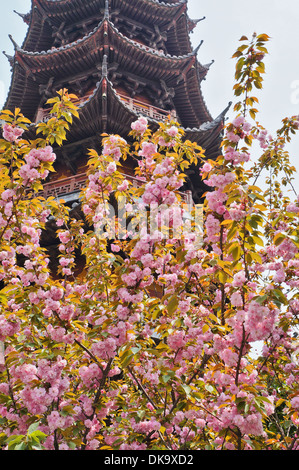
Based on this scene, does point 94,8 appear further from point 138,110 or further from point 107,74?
point 138,110

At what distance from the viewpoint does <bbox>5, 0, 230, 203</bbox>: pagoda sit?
1212 centimetres

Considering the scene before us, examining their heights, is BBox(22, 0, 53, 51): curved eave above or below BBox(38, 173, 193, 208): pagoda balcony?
above

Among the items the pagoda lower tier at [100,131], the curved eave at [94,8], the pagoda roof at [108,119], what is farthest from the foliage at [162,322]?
the curved eave at [94,8]

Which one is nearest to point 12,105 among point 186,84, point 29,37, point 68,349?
point 29,37

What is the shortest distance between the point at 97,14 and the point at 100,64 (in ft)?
12.7

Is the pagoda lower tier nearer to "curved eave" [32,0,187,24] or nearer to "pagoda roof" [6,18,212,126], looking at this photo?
"pagoda roof" [6,18,212,126]

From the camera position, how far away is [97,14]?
637 inches

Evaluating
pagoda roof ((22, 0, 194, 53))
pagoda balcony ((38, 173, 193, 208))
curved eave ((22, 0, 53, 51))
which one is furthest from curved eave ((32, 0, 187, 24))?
pagoda balcony ((38, 173, 193, 208))

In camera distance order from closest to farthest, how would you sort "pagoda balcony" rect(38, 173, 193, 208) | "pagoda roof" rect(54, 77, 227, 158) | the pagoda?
1. "pagoda balcony" rect(38, 173, 193, 208)
2. "pagoda roof" rect(54, 77, 227, 158)
3. the pagoda

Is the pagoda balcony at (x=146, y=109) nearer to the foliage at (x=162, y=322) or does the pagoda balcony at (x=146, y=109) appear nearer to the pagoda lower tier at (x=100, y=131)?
the pagoda lower tier at (x=100, y=131)

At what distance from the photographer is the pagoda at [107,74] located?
477 inches

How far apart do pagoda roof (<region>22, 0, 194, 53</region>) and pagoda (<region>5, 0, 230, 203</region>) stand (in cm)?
4

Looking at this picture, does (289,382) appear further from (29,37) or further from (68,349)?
(29,37)
